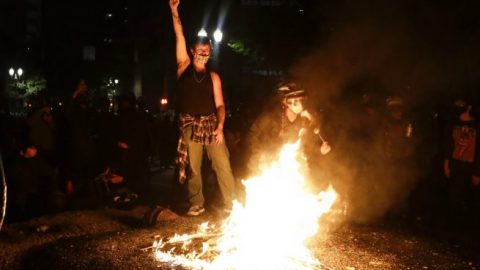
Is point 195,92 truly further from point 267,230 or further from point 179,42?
point 267,230

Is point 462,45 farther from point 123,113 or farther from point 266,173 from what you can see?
point 123,113

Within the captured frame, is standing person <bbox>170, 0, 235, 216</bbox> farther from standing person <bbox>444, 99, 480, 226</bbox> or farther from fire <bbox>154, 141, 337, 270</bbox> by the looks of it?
standing person <bbox>444, 99, 480, 226</bbox>

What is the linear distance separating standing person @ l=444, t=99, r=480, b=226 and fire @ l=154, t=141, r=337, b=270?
278 centimetres

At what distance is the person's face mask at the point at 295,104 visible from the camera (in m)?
6.63

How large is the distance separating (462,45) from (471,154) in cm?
198

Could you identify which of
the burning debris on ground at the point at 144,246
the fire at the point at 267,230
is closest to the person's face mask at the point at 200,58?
the fire at the point at 267,230

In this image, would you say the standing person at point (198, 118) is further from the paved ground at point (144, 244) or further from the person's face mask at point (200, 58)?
the paved ground at point (144, 244)

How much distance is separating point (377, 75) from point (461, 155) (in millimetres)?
2519

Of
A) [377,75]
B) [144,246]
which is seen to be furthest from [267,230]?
[377,75]

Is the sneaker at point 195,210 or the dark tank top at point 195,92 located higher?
the dark tank top at point 195,92

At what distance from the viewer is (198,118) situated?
6352mm

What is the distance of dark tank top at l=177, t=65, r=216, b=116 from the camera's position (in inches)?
250

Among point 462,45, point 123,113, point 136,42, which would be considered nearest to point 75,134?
point 123,113

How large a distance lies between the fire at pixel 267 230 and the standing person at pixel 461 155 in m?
2.78
